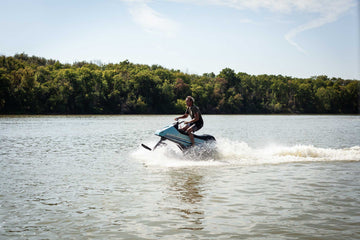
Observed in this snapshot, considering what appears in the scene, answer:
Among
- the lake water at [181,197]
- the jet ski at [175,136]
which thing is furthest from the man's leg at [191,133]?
the lake water at [181,197]

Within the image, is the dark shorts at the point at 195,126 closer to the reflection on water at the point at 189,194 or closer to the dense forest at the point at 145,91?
the reflection on water at the point at 189,194

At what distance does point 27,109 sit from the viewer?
80875mm

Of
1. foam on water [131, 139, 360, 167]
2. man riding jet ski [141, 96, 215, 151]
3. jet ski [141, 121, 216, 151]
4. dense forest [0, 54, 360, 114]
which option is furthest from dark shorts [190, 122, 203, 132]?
dense forest [0, 54, 360, 114]

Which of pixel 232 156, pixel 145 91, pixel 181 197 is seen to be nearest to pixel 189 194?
pixel 181 197

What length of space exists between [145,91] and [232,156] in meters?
97.5

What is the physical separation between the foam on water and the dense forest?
7042 centimetres

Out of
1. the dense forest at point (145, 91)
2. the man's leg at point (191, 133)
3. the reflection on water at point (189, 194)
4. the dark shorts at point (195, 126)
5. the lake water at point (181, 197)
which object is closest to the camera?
the lake water at point (181, 197)

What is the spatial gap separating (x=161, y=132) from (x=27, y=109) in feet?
245

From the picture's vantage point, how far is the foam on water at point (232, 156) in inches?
533

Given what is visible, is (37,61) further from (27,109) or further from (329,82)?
(329,82)

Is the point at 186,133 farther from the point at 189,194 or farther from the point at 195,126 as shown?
the point at 189,194

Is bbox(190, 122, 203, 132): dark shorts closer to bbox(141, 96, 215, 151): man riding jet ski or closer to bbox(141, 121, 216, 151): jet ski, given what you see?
bbox(141, 96, 215, 151): man riding jet ski

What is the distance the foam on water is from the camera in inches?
533

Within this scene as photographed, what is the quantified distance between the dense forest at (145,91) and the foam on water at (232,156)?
7042cm
